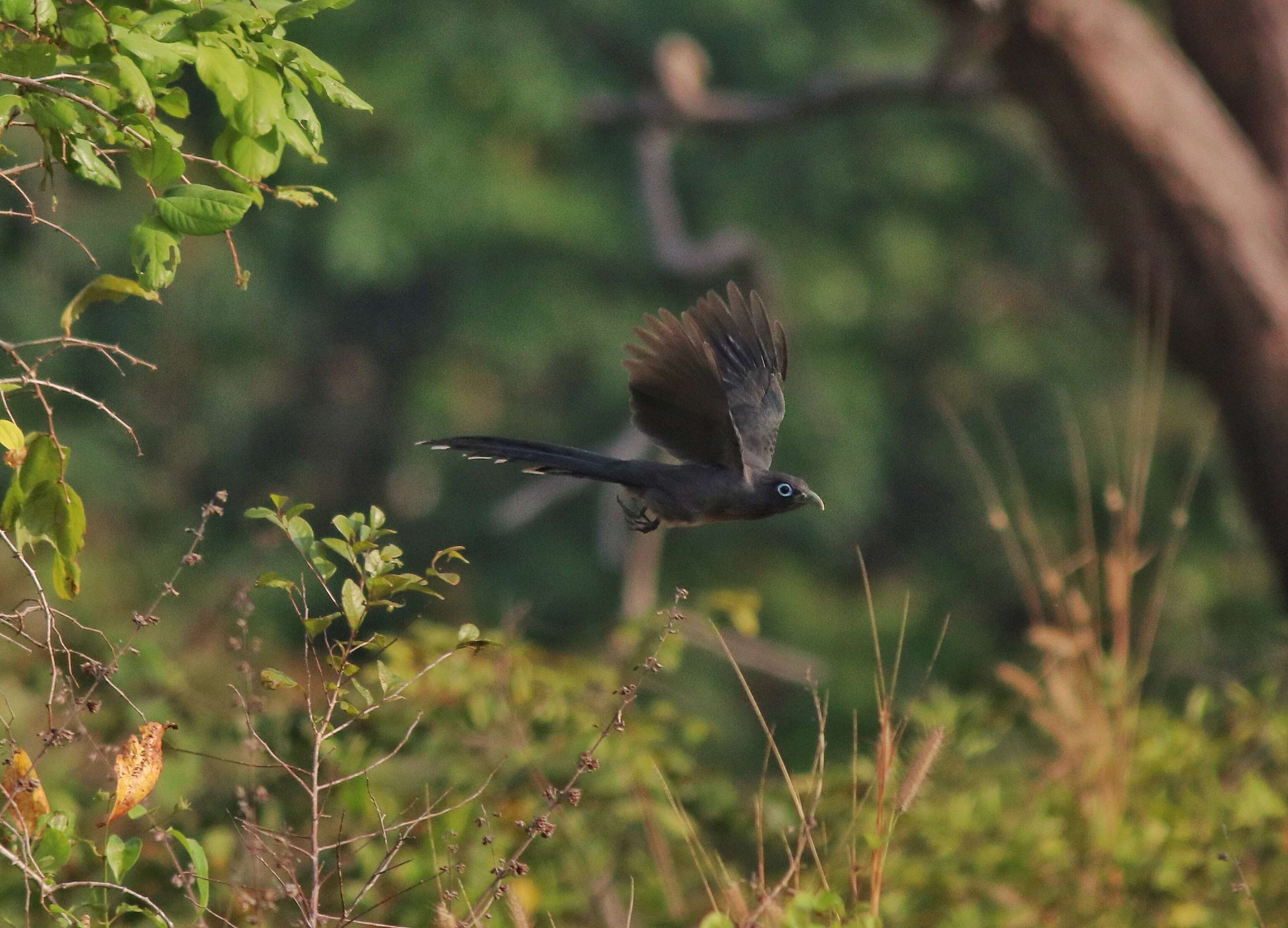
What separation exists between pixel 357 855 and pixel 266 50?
1.44 metres

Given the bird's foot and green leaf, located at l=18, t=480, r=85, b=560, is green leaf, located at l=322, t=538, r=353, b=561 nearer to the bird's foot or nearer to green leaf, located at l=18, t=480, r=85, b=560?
green leaf, located at l=18, t=480, r=85, b=560

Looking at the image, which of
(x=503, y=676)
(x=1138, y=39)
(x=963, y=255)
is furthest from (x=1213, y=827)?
(x=963, y=255)

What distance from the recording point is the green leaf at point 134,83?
1.43 m

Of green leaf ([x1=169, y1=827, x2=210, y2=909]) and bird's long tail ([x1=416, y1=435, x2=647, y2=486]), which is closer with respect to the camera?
green leaf ([x1=169, y1=827, x2=210, y2=909])

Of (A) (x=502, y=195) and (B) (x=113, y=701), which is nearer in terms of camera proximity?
(B) (x=113, y=701)

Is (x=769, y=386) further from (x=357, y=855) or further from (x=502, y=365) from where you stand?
(x=502, y=365)

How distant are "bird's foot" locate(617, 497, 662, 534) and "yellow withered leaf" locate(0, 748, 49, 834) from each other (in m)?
0.93

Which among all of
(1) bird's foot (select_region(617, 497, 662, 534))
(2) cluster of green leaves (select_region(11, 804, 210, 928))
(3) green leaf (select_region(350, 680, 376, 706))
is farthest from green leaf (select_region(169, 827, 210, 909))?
(1) bird's foot (select_region(617, 497, 662, 534))

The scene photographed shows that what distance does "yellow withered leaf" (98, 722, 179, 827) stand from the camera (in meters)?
1.61

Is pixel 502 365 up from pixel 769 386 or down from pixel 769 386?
down

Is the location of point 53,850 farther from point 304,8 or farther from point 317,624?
point 304,8

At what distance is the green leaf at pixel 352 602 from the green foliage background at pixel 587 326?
305 inches

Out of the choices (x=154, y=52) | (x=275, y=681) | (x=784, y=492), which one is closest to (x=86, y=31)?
(x=154, y=52)

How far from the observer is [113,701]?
11.7 feet
